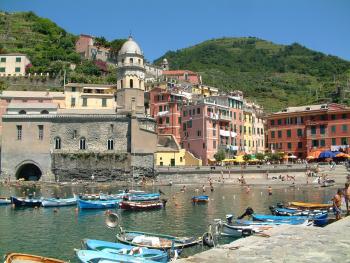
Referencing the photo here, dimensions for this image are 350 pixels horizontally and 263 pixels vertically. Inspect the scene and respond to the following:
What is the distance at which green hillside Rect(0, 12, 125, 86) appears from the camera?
99938 mm

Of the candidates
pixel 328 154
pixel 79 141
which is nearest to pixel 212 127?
pixel 328 154

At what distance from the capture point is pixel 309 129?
3012 inches

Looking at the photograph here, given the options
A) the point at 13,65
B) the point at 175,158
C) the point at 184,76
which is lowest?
the point at 175,158

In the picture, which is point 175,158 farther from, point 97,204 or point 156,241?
point 156,241

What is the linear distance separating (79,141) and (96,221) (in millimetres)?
38789

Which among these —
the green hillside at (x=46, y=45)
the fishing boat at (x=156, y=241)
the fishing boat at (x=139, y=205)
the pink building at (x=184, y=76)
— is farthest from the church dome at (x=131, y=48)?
the fishing boat at (x=156, y=241)

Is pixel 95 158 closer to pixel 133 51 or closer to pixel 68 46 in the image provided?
pixel 133 51

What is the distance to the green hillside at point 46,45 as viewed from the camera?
3935 inches

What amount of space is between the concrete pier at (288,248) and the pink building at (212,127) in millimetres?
60017

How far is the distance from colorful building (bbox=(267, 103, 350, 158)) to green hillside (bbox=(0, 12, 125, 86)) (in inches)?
1578

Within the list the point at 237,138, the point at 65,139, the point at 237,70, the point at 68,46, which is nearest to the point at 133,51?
the point at 65,139

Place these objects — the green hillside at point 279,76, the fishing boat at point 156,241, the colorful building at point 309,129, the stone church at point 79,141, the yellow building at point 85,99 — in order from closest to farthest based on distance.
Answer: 1. the fishing boat at point 156,241
2. the stone church at point 79,141
3. the colorful building at point 309,129
4. the yellow building at point 85,99
5. the green hillside at point 279,76

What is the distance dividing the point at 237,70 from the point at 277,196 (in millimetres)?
137054

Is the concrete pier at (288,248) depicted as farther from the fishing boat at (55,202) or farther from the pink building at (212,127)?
the pink building at (212,127)
